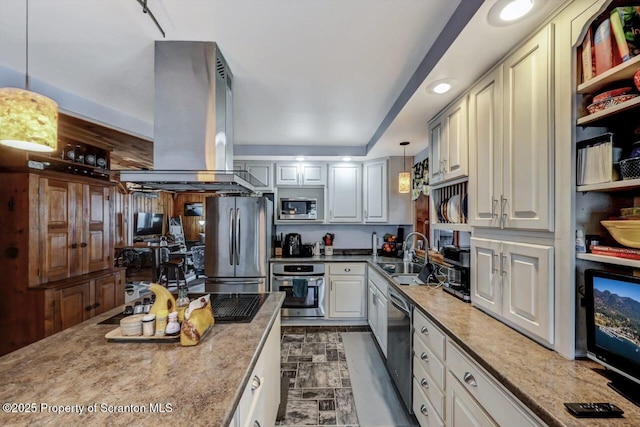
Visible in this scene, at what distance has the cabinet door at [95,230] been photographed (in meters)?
3.09

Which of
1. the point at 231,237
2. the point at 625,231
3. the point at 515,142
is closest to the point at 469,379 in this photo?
the point at 625,231

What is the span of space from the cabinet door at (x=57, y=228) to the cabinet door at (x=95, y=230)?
14cm

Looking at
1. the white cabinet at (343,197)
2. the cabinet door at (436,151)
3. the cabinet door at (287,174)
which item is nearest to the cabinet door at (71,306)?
the cabinet door at (287,174)

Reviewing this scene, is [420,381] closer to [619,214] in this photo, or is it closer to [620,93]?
[619,214]

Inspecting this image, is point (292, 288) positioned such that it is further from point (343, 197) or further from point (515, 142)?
point (515, 142)

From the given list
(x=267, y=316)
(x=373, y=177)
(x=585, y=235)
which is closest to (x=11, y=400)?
(x=267, y=316)

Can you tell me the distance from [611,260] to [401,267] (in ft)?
8.25

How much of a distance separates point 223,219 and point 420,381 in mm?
2526

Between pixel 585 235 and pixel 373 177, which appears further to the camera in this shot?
pixel 373 177

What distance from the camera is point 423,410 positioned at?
69.5 inches

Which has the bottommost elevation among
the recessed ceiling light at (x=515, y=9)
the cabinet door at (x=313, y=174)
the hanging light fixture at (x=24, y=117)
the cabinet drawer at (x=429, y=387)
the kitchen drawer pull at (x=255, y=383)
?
the cabinet drawer at (x=429, y=387)

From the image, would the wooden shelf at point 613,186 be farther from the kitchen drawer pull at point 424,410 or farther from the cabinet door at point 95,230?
the cabinet door at point 95,230

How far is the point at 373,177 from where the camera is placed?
408 cm

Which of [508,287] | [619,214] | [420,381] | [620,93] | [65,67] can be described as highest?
[65,67]
